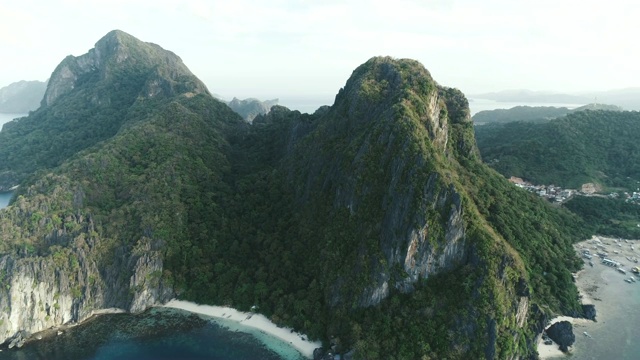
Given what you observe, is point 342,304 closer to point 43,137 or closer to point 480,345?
point 480,345

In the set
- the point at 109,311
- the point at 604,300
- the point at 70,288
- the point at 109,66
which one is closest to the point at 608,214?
the point at 604,300

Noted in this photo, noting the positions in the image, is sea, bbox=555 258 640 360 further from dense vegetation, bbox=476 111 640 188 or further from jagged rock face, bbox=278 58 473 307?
dense vegetation, bbox=476 111 640 188

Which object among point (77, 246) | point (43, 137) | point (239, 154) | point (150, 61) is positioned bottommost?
point (77, 246)

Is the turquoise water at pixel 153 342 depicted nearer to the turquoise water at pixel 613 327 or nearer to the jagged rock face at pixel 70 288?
the jagged rock face at pixel 70 288

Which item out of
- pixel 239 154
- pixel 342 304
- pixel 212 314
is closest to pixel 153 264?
pixel 212 314

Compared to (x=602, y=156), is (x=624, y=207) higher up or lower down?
lower down

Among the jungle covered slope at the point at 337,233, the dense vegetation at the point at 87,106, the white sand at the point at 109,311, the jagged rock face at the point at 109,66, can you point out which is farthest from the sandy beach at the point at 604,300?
the jagged rock face at the point at 109,66

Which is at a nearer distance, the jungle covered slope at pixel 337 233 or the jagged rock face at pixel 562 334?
the jungle covered slope at pixel 337 233
